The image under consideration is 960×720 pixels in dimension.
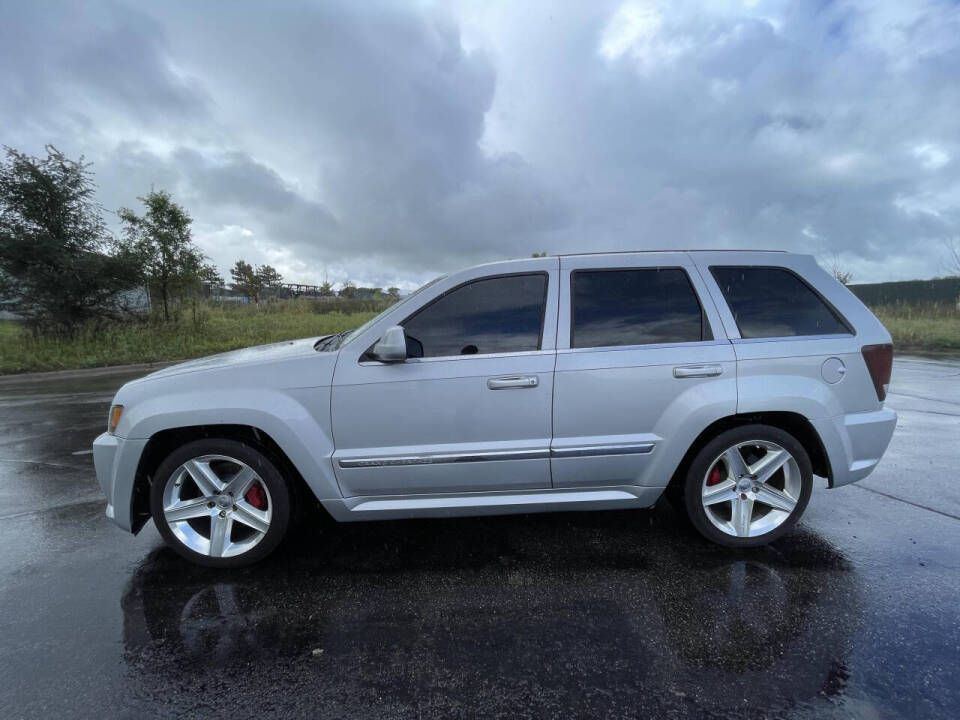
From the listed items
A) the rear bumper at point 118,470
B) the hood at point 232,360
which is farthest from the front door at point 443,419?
the rear bumper at point 118,470

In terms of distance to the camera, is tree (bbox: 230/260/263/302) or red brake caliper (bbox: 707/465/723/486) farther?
tree (bbox: 230/260/263/302)

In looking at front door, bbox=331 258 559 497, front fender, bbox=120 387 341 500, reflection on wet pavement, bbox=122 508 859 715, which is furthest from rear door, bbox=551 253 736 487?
front fender, bbox=120 387 341 500

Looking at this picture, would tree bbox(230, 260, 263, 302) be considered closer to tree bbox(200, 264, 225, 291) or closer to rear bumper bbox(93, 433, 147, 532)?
tree bbox(200, 264, 225, 291)

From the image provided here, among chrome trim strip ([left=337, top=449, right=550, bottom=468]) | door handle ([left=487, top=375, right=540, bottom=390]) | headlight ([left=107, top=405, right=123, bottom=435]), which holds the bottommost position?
chrome trim strip ([left=337, top=449, right=550, bottom=468])

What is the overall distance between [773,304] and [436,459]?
235 centimetres

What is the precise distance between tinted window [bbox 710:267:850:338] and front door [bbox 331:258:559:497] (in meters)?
1.24

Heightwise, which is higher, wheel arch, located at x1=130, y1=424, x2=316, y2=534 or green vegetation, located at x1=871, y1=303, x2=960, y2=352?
green vegetation, located at x1=871, y1=303, x2=960, y2=352

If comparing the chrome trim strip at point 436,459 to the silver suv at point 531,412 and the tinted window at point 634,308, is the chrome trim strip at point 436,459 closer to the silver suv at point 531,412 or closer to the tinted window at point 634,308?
the silver suv at point 531,412

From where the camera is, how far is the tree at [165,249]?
46.8 ft

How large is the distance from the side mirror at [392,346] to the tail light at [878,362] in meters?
2.80

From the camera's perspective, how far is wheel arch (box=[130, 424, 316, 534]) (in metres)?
2.71

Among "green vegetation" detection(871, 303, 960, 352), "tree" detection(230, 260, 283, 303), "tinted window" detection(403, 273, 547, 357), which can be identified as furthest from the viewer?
"tree" detection(230, 260, 283, 303)

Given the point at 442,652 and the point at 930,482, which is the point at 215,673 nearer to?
the point at 442,652

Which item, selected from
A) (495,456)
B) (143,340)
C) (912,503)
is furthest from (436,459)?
(143,340)
